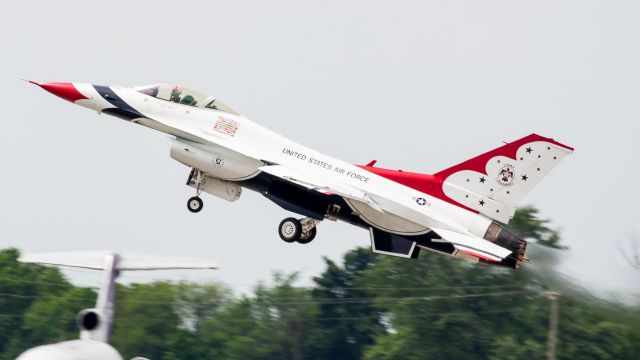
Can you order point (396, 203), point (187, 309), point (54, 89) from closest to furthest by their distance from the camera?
1. point (396, 203)
2. point (54, 89)
3. point (187, 309)

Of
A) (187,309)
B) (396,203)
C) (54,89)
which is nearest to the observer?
(396,203)

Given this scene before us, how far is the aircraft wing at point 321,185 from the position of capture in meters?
29.6

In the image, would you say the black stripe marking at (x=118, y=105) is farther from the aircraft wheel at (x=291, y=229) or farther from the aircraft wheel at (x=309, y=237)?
the aircraft wheel at (x=309, y=237)

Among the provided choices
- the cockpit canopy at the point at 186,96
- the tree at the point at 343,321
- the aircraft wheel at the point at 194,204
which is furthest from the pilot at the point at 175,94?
the tree at the point at 343,321

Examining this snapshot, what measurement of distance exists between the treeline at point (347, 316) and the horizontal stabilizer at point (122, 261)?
30.5m

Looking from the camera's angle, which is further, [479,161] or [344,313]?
[344,313]

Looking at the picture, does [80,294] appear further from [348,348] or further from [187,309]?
[348,348]

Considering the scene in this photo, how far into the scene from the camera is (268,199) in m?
30.7

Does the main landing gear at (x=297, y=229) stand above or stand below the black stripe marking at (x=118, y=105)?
below

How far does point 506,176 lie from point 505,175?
3 cm

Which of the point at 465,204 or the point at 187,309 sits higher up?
the point at 465,204

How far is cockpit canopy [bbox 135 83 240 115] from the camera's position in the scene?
3142 cm

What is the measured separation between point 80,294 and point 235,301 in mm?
7127

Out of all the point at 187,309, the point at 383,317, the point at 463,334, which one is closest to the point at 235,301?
the point at 187,309
